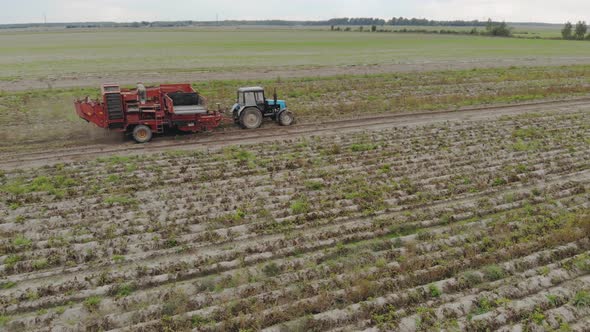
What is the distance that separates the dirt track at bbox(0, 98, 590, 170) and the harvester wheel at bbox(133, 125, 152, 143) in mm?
266

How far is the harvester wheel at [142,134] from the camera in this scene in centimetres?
1678

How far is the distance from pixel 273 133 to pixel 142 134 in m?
5.21

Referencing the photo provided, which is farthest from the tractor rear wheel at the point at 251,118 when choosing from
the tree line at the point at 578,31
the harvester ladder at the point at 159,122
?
the tree line at the point at 578,31

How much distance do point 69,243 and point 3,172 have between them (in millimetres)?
6462

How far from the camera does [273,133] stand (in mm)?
18500

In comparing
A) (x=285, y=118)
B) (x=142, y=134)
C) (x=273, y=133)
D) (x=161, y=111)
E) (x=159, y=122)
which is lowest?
(x=273, y=133)

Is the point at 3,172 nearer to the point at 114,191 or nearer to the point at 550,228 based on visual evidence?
the point at 114,191

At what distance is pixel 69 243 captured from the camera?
9.27 m

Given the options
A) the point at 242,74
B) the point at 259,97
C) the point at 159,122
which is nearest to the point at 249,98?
the point at 259,97

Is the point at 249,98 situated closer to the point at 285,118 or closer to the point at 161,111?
the point at 285,118

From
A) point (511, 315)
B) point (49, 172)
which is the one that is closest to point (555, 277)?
point (511, 315)

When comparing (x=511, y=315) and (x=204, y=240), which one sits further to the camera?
(x=204, y=240)

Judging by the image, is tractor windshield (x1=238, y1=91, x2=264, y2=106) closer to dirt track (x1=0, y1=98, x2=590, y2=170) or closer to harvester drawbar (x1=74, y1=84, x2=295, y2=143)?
harvester drawbar (x1=74, y1=84, x2=295, y2=143)

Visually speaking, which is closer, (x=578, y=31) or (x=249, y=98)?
(x=249, y=98)
